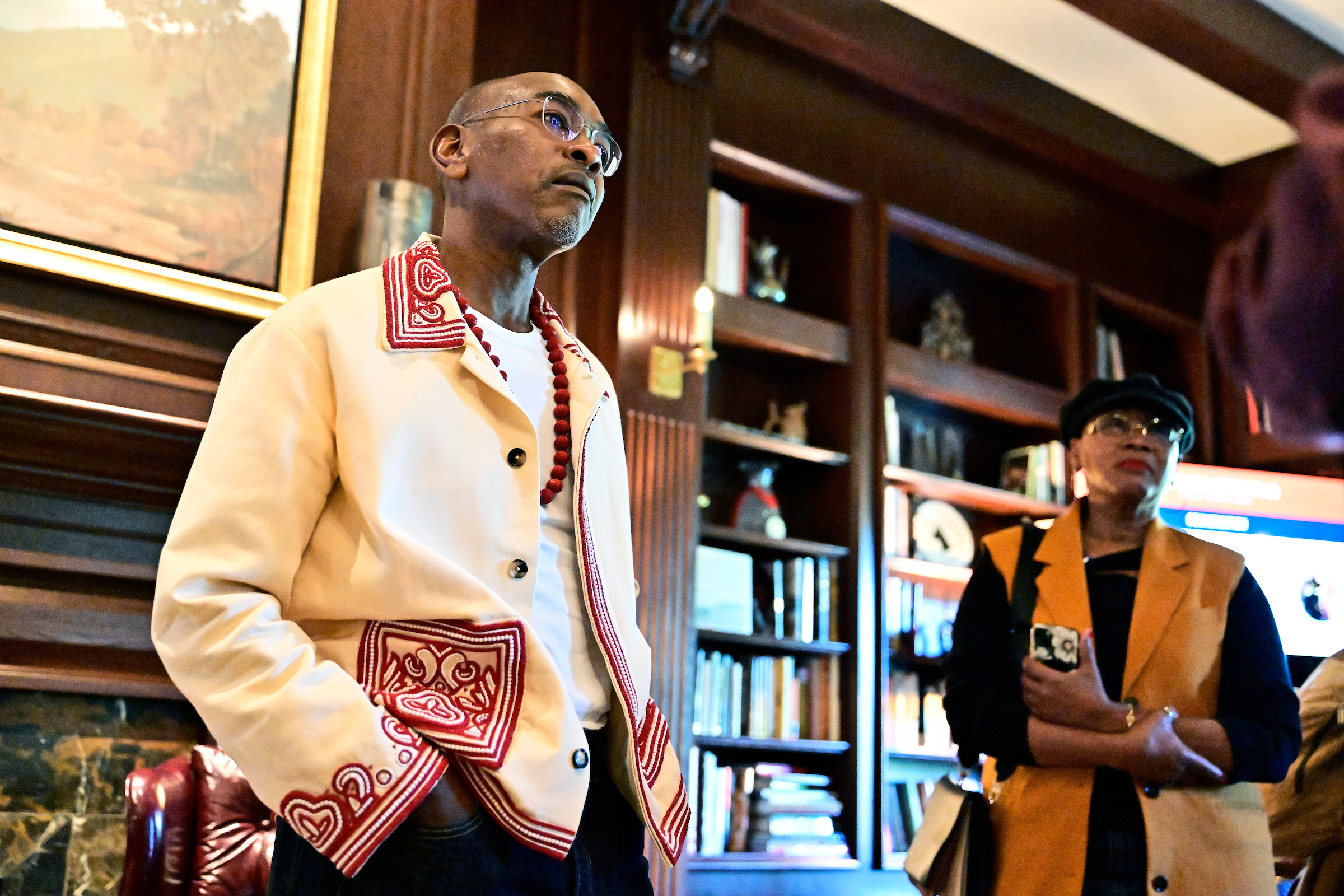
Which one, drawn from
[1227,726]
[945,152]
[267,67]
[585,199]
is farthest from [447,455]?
[945,152]

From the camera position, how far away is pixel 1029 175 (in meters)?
5.46

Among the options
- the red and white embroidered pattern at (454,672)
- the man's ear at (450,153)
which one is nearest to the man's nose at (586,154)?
the man's ear at (450,153)

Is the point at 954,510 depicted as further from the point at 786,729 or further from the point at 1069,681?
the point at 1069,681

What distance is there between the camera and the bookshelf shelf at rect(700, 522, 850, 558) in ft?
13.5

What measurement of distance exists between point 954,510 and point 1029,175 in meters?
1.61

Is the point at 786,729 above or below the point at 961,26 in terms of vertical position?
below

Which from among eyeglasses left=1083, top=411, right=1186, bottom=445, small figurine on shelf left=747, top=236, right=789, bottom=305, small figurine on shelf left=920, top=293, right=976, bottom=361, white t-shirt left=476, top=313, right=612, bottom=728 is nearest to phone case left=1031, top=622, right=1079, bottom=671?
eyeglasses left=1083, top=411, right=1186, bottom=445

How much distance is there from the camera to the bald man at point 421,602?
3.47ft

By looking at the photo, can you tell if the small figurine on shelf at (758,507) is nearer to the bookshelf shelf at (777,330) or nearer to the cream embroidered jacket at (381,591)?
the bookshelf shelf at (777,330)

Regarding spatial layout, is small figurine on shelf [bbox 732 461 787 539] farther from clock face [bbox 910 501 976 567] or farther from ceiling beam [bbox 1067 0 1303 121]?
ceiling beam [bbox 1067 0 1303 121]

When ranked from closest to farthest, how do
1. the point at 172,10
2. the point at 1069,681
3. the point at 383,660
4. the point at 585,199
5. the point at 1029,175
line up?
the point at 383,660 → the point at 585,199 → the point at 1069,681 → the point at 172,10 → the point at 1029,175

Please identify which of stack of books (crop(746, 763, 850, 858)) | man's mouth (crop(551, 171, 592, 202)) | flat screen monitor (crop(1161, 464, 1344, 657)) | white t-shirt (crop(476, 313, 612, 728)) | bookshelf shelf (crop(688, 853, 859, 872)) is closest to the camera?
white t-shirt (crop(476, 313, 612, 728))

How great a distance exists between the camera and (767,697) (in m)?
4.21

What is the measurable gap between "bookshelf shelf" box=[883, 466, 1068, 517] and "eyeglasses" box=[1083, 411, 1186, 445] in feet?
7.67
